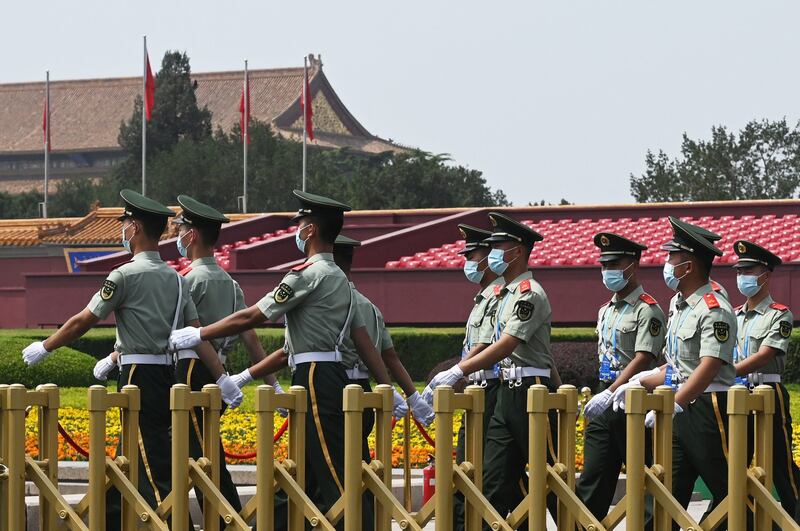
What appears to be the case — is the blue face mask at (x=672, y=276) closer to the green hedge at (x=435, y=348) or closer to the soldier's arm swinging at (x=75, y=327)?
the soldier's arm swinging at (x=75, y=327)

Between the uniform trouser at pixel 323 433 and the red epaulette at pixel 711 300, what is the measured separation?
1.69 metres

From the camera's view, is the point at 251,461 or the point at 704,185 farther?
the point at 704,185

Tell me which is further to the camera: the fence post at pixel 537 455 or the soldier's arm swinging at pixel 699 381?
the soldier's arm swinging at pixel 699 381

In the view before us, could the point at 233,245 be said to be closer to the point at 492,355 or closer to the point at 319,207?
the point at 492,355

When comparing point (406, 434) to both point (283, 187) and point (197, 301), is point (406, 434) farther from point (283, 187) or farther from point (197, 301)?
point (283, 187)

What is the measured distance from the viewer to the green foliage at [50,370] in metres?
20.0

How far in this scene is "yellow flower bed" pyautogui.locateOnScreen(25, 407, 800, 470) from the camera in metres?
11.8

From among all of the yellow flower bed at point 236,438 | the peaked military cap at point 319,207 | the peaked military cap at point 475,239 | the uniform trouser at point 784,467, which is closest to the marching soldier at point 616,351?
the uniform trouser at point 784,467

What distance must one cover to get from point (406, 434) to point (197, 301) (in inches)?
52.5

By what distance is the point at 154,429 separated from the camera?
7.62 metres

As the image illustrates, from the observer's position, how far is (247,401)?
1747 centimetres

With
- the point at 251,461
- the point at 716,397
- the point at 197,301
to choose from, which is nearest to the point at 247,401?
the point at 251,461

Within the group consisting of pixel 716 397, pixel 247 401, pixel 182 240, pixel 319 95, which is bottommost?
pixel 247 401

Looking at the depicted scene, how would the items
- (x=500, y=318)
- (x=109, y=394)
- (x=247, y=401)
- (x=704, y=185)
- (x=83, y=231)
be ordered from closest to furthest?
(x=109, y=394) → (x=500, y=318) → (x=247, y=401) → (x=83, y=231) → (x=704, y=185)
